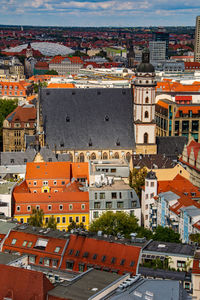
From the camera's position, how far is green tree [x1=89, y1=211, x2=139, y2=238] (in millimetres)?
71562

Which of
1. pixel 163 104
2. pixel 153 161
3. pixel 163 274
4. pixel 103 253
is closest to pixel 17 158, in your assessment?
pixel 153 161

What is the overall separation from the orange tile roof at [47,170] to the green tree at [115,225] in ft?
70.4

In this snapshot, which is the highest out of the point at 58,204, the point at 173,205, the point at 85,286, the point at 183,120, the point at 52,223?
the point at 85,286

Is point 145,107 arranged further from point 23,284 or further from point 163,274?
point 23,284

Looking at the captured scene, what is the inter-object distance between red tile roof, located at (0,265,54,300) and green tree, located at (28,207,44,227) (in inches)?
1108

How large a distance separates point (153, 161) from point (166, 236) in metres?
34.3

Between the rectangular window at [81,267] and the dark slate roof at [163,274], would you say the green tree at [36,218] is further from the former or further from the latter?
the dark slate roof at [163,274]

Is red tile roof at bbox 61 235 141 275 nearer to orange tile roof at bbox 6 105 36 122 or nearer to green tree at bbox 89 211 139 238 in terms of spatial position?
green tree at bbox 89 211 139 238

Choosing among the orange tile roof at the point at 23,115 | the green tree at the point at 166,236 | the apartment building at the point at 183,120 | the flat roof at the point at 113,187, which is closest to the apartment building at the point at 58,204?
the flat roof at the point at 113,187

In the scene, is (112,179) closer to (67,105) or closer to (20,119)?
(67,105)

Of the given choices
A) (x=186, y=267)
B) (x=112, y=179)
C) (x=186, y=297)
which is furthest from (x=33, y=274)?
(x=112, y=179)

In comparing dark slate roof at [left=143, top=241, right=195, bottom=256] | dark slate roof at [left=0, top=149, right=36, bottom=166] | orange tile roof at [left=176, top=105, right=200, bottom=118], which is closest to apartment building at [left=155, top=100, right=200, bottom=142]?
orange tile roof at [left=176, top=105, right=200, bottom=118]

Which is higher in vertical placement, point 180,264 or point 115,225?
point 180,264

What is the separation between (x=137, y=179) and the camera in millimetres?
92375
